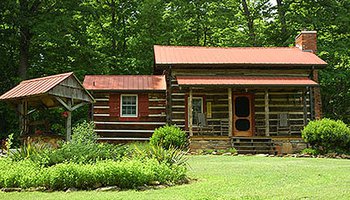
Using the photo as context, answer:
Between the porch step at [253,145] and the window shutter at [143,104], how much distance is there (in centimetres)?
477

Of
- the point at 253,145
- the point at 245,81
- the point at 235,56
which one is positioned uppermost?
the point at 235,56

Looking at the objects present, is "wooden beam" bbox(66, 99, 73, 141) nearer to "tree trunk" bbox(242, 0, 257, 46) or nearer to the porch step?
the porch step

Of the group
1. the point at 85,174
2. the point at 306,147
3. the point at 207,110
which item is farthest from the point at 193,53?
the point at 85,174

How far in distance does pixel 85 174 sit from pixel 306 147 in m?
13.7

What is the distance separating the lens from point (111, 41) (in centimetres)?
3269

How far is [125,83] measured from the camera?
75.6 feet

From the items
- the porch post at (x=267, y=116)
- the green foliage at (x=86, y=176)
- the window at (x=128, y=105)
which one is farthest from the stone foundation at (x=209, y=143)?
the green foliage at (x=86, y=176)

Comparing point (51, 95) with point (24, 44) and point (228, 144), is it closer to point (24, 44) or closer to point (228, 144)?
point (228, 144)

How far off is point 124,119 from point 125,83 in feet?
6.18

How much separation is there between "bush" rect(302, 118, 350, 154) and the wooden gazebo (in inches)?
377

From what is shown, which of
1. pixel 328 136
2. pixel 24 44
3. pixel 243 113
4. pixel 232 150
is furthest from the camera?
pixel 24 44

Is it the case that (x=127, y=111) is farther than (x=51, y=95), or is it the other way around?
(x=127, y=111)

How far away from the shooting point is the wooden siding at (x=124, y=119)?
73.9 ft

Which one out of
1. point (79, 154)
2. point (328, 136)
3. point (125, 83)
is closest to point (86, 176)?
point (79, 154)
